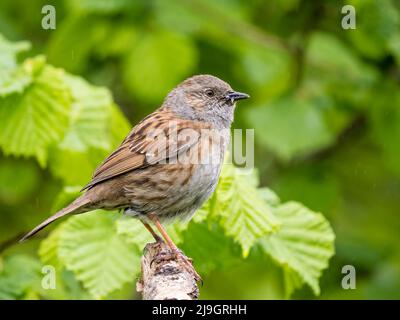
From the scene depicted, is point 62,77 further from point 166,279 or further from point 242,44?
point 242,44

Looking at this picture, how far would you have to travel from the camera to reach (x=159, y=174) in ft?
17.1

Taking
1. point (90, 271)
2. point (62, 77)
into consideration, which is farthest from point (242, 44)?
point (90, 271)

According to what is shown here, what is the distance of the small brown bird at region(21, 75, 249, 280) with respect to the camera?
16.7 ft

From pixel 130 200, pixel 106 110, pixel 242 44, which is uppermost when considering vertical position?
pixel 242 44

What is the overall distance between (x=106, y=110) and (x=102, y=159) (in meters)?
0.34

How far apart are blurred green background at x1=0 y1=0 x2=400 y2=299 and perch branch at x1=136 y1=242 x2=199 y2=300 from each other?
2.81m

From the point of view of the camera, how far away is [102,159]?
229 inches

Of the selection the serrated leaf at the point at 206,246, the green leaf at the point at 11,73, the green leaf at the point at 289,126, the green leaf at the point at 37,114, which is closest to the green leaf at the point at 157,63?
the green leaf at the point at 289,126

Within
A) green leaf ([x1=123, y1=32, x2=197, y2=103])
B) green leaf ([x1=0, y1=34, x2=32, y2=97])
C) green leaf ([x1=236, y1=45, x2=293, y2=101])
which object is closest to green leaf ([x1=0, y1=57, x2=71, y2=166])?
green leaf ([x1=0, y1=34, x2=32, y2=97])

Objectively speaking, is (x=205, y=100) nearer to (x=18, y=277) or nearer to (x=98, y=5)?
(x=18, y=277)

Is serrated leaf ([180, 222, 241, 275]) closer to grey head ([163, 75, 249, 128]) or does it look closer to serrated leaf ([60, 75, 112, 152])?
grey head ([163, 75, 249, 128])

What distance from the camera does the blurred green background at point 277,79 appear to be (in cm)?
758

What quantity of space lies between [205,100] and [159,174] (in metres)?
0.82

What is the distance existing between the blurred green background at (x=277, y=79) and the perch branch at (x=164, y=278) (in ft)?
9.22
